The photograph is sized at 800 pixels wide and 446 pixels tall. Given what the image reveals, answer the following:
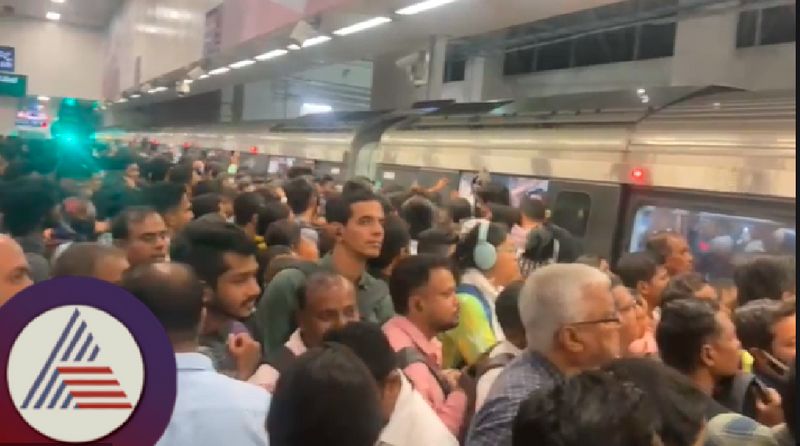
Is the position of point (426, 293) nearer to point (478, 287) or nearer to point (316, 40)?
point (478, 287)

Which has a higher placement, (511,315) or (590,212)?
(590,212)

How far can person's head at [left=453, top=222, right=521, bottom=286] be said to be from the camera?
130 inches

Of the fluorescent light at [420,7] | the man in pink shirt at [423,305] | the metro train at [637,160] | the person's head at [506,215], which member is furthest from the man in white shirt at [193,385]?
the fluorescent light at [420,7]

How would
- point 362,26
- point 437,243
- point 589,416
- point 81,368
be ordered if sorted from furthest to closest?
point 362,26
point 437,243
point 589,416
point 81,368

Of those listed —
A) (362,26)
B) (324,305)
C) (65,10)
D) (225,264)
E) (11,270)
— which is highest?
(362,26)

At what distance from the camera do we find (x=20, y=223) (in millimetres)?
2188

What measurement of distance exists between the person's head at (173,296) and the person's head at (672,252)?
122 inches

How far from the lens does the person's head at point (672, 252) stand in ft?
13.6

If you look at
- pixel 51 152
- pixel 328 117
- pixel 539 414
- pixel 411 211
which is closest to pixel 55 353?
pixel 539 414

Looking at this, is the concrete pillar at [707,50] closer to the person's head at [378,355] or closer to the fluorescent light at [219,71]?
the fluorescent light at [219,71]

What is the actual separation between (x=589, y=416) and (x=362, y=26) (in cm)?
637

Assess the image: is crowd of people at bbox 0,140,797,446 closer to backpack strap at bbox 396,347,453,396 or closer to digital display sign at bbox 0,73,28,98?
backpack strap at bbox 396,347,453,396

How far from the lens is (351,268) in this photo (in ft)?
9.95

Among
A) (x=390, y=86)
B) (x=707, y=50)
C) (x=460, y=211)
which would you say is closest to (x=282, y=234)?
(x=460, y=211)
